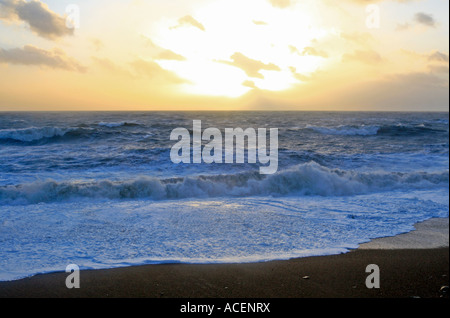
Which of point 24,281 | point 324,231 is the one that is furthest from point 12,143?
point 324,231

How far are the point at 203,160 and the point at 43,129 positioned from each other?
970cm

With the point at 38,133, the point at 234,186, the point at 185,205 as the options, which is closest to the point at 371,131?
the point at 234,186

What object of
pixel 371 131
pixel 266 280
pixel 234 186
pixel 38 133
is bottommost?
pixel 266 280

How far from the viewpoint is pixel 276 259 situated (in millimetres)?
5051

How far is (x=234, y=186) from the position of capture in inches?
429

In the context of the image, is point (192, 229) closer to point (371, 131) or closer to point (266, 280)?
point (266, 280)

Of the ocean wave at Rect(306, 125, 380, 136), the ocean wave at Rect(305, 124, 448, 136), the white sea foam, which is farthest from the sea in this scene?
the ocean wave at Rect(305, 124, 448, 136)

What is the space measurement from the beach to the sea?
286 millimetres

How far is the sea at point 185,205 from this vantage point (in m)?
5.40

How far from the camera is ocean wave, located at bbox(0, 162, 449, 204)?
9320 millimetres

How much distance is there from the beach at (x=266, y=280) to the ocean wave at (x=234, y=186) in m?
5.16

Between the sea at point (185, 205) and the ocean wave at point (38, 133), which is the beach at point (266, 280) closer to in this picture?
the sea at point (185, 205)

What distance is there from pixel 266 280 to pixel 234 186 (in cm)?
658

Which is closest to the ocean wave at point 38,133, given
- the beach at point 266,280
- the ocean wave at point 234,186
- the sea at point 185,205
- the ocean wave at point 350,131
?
the sea at point 185,205
